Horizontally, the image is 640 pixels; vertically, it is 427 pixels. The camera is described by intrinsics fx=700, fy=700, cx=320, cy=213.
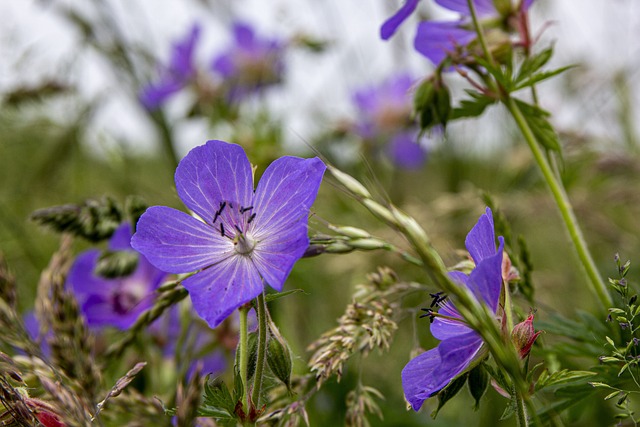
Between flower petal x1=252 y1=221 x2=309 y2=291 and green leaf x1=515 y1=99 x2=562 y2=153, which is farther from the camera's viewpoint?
green leaf x1=515 y1=99 x2=562 y2=153

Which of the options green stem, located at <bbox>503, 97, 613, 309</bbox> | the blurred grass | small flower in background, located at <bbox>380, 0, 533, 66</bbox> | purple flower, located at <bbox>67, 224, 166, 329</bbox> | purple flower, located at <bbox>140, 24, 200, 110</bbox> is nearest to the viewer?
green stem, located at <bbox>503, 97, 613, 309</bbox>

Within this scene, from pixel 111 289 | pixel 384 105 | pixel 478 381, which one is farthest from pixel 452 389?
pixel 384 105

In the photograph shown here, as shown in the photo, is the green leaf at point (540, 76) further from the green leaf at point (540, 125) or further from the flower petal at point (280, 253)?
the flower petal at point (280, 253)

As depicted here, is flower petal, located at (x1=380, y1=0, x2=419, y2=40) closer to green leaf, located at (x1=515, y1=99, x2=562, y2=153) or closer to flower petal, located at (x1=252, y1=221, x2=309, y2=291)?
green leaf, located at (x1=515, y1=99, x2=562, y2=153)

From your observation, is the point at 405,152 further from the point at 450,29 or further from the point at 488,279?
the point at 488,279

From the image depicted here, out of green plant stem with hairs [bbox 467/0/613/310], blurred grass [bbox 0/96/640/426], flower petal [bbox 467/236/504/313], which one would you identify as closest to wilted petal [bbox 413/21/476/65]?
green plant stem with hairs [bbox 467/0/613/310]

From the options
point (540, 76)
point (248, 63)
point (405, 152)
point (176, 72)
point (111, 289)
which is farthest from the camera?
point (405, 152)

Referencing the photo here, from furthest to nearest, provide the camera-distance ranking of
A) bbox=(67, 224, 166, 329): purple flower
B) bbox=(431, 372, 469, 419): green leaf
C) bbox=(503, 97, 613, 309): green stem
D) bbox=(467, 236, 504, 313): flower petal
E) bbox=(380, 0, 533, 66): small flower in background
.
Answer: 1. bbox=(67, 224, 166, 329): purple flower
2. bbox=(380, 0, 533, 66): small flower in background
3. bbox=(503, 97, 613, 309): green stem
4. bbox=(431, 372, 469, 419): green leaf
5. bbox=(467, 236, 504, 313): flower petal
